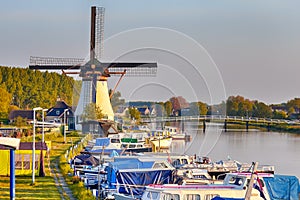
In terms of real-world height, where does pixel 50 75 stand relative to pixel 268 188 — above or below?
above

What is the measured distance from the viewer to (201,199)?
72.7ft

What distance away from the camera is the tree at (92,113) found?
228ft

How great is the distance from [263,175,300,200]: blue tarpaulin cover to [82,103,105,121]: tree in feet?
147

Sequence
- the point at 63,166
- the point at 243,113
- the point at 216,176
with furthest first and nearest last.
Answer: the point at 243,113, the point at 63,166, the point at 216,176

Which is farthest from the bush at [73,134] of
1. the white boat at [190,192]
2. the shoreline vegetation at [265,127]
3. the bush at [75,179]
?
the shoreline vegetation at [265,127]

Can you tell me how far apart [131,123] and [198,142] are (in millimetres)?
18958

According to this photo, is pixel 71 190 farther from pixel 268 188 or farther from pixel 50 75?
pixel 50 75

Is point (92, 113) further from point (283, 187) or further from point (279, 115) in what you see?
point (279, 115)

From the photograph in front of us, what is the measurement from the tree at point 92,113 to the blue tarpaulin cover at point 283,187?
44.8 m

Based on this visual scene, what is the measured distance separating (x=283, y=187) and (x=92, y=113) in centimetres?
4551

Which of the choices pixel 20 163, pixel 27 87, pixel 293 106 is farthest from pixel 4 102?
pixel 293 106

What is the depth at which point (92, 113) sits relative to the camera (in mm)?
69625

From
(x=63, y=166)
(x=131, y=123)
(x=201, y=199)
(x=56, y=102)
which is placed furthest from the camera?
(x=56, y=102)

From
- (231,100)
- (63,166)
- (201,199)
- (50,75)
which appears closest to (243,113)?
(231,100)
